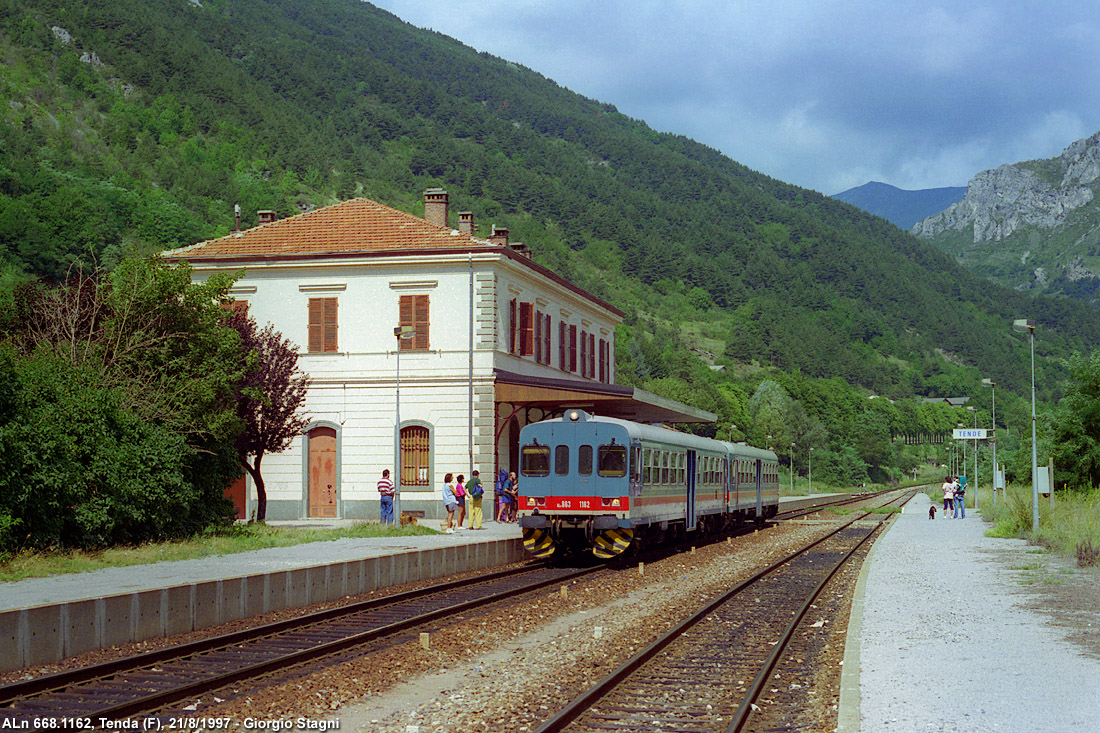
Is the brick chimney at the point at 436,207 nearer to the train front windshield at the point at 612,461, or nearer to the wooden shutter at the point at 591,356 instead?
the wooden shutter at the point at 591,356

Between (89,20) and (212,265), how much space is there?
13229cm

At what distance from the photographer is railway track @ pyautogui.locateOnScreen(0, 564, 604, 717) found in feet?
31.9

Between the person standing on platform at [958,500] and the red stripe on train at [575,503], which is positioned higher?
the red stripe on train at [575,503]

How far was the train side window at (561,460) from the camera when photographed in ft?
80.2

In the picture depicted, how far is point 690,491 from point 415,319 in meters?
13.2

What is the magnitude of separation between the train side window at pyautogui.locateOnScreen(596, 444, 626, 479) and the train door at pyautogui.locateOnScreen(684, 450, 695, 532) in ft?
19.5

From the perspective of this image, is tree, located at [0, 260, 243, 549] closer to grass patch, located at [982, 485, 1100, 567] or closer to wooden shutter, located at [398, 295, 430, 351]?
wooden shutter, located at [398, 295, 430, 351]

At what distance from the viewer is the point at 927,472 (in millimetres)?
188875

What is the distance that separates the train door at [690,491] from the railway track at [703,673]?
980 centimetres

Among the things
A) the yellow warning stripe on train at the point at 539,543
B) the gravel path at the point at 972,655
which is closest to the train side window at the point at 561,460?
the yellow warning stripe on train at the point at 539,543

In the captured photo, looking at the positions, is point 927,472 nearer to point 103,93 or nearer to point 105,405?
point 103,93

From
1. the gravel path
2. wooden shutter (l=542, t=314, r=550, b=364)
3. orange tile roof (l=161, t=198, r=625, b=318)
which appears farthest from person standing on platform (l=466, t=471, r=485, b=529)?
wooden shutter (l=542, t=314, r=550, b=364)

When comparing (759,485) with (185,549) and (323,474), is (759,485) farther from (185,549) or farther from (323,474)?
(185,549)

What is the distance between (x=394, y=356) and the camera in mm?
39531
